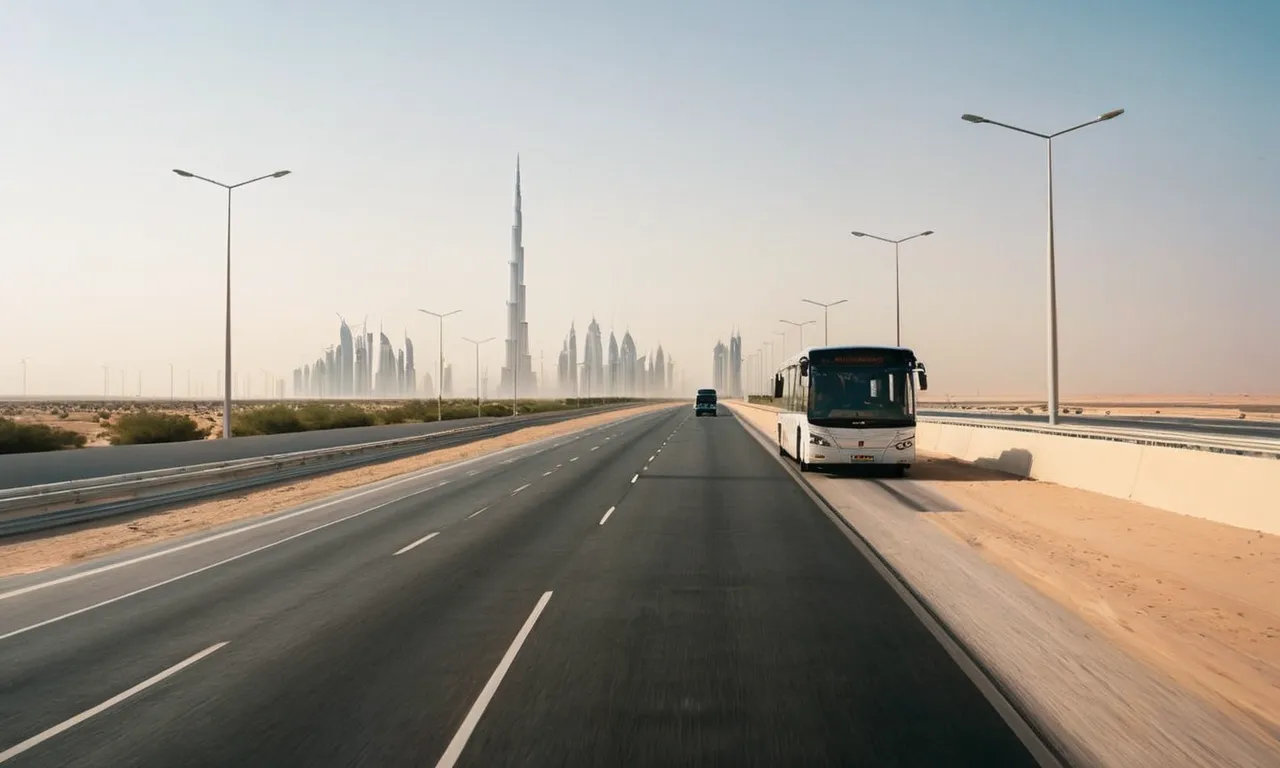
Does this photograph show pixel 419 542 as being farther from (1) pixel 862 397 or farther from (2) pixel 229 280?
(2) pixel 229 280

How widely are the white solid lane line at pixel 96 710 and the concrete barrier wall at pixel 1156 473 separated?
1340 cm

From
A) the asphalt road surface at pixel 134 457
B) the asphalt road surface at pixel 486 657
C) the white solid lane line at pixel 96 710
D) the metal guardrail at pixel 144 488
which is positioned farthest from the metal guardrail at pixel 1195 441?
the asphalt road surface at pixel 134 457

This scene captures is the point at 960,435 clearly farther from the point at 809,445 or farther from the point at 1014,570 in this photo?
the point at 1014,570

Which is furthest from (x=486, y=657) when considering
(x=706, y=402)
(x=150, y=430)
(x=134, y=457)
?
(x=706, y=402)

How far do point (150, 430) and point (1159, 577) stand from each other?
37.4 metres

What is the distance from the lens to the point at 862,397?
2200 centimetres

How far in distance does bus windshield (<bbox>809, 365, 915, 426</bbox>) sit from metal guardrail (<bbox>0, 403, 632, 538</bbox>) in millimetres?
14218

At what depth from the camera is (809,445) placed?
22656 mm

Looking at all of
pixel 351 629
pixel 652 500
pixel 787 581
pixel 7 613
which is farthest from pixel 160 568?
pixel 652 500

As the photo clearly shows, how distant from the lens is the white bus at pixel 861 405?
71.8 ft

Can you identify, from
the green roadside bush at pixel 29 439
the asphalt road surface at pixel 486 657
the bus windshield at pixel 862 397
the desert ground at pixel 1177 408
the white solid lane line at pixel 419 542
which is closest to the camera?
the asphalt road surface at pixel 486 657

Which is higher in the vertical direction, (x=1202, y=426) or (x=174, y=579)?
(x=1202, y=426)

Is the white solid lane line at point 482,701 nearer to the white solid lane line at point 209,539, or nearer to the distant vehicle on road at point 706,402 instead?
the white solid lane line at point 209,539

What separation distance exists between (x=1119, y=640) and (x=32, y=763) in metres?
8.13
